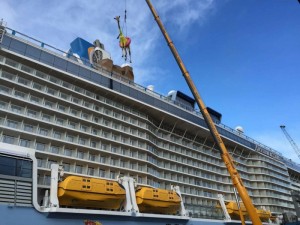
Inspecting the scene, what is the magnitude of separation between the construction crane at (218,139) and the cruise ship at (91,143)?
6513 mm

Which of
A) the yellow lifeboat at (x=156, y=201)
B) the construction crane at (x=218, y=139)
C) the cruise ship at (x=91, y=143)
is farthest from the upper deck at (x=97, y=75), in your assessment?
the yellow lifeboat at (x=156, y=201)

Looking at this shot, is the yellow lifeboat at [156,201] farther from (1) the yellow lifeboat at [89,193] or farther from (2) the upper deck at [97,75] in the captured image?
(2) the upper deck at [97,75]

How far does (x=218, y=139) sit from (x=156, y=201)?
8.06 metres

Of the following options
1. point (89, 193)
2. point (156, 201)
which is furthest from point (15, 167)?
point (156, 201)

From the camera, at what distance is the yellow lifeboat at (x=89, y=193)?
865 inches

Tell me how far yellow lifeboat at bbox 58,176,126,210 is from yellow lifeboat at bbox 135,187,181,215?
228 centimetres

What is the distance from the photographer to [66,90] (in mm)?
31141

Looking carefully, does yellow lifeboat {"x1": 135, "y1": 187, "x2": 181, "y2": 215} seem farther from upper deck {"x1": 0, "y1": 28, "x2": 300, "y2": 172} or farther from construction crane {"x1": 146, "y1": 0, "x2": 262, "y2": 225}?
upper deck {"x1": 0, "y1": 28, "x2": 300, "y2": 172}

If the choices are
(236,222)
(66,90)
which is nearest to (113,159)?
(66,90)

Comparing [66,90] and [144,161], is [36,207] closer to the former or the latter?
[66,90]

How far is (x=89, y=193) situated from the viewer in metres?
22.8

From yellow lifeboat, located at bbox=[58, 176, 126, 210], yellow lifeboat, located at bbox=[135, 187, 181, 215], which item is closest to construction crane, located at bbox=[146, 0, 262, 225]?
yellow lifeboat, located at bbox=[135, 187, 181, 215]

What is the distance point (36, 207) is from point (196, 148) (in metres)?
30.2

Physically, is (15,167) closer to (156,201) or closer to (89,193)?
(89,193)
